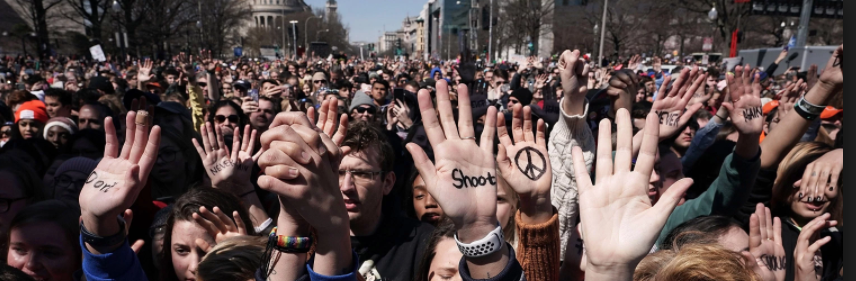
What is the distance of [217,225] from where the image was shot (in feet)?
8.32

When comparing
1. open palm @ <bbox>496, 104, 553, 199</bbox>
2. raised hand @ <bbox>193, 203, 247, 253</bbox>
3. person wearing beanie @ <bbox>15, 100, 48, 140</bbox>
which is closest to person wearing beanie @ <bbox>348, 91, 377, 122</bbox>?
person wearing beanie @ <bbox>15, 100, 48, 140</bbox>

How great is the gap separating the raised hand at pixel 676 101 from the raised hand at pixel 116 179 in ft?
8.74

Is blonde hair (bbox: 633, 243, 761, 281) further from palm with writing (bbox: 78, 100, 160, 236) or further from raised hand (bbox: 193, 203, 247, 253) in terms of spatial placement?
palm with writing (bbox: 78, 100, 160, 236)

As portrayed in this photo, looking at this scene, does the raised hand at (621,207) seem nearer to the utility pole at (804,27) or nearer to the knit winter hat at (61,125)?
the knit winter hat at (61,125)

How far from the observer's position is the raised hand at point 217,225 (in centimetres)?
249

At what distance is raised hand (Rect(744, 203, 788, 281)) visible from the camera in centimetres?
228

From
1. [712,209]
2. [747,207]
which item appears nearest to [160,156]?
[712,209]

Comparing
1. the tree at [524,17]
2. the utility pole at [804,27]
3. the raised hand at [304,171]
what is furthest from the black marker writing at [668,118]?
the tree at [524,17]

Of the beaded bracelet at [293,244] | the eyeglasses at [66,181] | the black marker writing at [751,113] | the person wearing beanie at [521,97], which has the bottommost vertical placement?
the eyeglasses at [66,181]

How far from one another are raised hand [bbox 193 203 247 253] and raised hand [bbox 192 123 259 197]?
1.61 ft

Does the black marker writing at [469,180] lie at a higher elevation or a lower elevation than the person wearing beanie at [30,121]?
higher

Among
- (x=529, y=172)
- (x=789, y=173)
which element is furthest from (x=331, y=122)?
(x=789, y=173)

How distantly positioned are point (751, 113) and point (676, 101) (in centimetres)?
41

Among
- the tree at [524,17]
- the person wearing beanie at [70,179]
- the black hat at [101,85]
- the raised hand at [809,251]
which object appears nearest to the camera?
the raised hand at [809,251]
